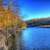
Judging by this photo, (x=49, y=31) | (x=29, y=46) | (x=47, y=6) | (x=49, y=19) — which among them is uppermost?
(x=47, y=6)

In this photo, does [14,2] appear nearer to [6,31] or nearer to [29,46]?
[6,31]

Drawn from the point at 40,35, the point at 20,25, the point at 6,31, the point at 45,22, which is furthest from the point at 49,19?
the point at 6,31

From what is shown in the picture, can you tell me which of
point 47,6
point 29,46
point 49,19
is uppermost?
point 47,6

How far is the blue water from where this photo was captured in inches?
50.4

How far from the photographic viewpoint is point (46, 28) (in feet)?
4.23

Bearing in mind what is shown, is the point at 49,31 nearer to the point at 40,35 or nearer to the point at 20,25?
the point at 40,35

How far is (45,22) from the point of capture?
51.1 inches

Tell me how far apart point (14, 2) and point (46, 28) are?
1.23ft

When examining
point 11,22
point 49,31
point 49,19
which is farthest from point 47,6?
point 11,22

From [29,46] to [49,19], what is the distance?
301 millimetres

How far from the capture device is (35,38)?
1299 millimetres

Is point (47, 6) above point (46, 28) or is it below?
above

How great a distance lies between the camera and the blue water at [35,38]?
1.28m

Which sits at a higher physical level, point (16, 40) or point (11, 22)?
point (11, 22)
